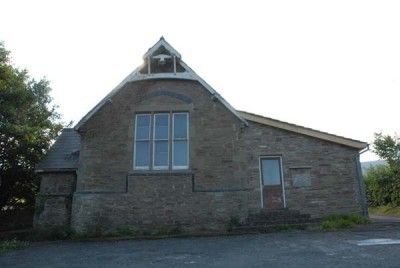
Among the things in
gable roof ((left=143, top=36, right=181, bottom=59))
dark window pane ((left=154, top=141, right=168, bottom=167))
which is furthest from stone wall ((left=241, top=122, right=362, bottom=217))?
gable roof ((left=143, top=36, right=181, bottom=59))

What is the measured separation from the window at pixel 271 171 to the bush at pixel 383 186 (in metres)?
11.6

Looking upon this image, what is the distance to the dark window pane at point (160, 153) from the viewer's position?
48.0 feet

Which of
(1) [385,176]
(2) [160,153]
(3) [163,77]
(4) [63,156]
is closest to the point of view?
(2) [160,153]

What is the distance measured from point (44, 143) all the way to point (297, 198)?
53.0 ft

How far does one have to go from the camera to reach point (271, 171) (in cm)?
1531

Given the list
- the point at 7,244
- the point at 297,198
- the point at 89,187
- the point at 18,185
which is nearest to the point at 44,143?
the point at 18,185

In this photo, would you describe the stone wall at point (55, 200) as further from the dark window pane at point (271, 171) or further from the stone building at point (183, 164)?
the dark window pane at point (271, 171)

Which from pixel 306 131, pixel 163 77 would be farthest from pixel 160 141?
pixel 306 131

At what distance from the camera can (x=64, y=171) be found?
1551cm

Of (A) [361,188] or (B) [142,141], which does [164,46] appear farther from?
(A) [361,188]

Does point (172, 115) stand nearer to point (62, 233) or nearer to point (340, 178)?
point (62, 233)

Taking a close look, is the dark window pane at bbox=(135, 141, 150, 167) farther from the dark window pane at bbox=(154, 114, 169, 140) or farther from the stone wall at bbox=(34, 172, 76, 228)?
the stone wall at bbox=(34, 172, 76, 228)

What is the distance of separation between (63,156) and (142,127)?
4.04 m

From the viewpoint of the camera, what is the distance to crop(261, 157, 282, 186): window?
15195 mm
